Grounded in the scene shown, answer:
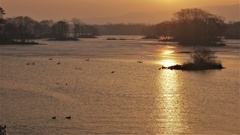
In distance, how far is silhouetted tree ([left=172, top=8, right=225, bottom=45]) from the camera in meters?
120

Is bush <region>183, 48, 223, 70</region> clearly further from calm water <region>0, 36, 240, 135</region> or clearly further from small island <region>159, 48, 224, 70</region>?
calm water <region>0, 36, 240, 135</region>

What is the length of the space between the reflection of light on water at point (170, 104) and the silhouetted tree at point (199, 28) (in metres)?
77.6

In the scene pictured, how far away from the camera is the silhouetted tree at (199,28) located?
395 feet

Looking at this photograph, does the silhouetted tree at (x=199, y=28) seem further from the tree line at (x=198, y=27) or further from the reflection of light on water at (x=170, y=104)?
the reflection of light on water at (x=170, y=104)

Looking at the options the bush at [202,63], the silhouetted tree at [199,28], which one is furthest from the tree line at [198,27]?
the bush at [202,63]

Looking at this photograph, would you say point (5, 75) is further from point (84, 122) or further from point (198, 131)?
point (198, 131)

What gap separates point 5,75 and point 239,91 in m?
21.2

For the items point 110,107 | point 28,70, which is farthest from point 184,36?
point 110,107

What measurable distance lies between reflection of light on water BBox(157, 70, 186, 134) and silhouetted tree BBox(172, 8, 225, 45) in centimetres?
7756

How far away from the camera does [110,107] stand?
27.2 m

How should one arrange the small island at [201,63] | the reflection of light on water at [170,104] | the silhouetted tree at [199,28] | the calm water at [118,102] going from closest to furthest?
A: the calm water at [118,102] < the reflection of light on water at [170,104] < the small island at [201,63] < the silhouetted tree at [199,28]

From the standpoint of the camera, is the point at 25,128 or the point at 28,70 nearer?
the point at 25,128

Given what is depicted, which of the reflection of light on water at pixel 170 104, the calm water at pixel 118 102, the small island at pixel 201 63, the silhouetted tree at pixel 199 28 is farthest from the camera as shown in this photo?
the silhouetted tree at pixel 199 28

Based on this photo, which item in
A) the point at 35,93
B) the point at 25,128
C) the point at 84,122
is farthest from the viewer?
the point at 35,93
